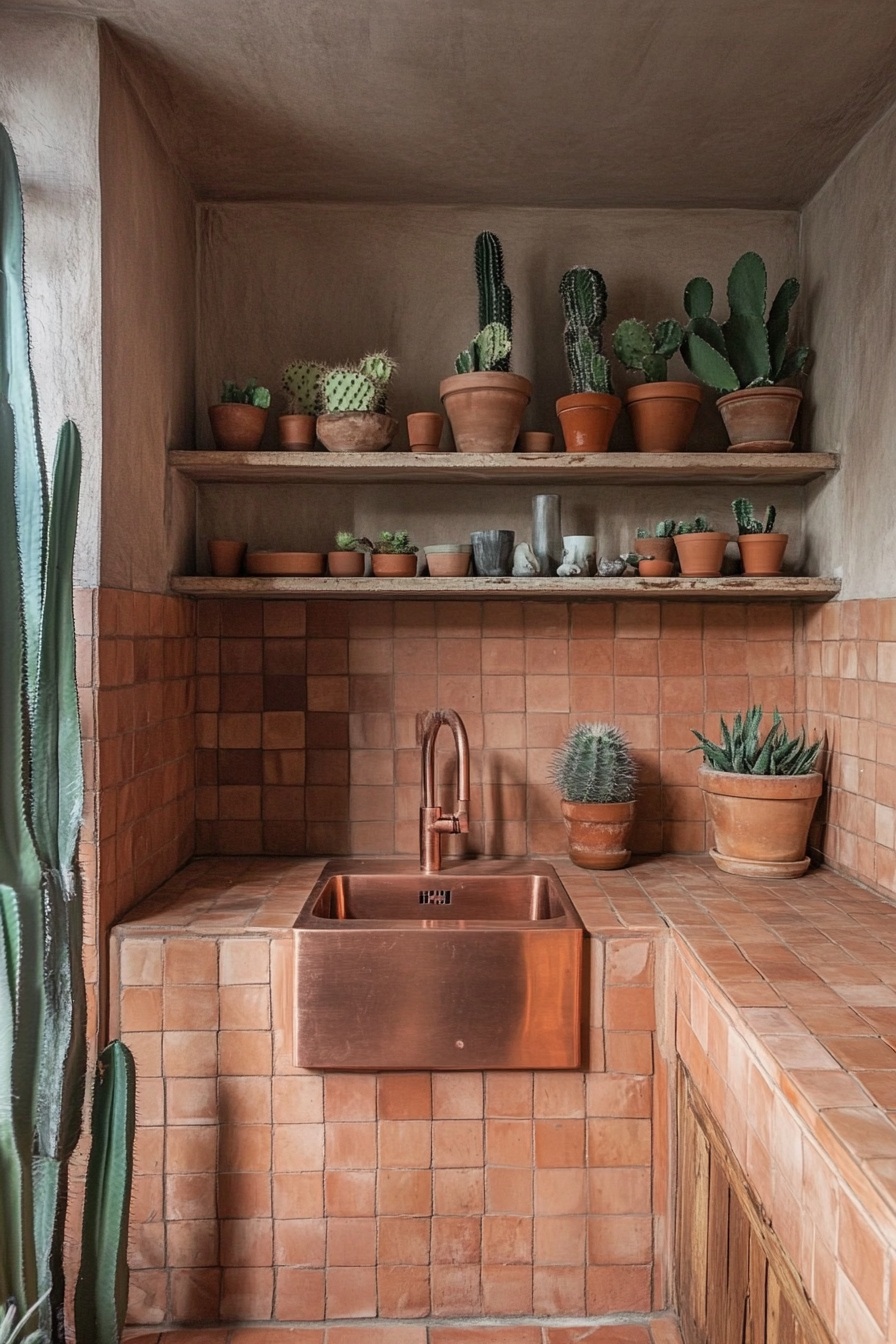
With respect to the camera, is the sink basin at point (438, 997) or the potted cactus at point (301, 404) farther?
the potted cactus at point (301, 404)

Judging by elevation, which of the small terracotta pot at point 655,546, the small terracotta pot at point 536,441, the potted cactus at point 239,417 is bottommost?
the small terracotta pot at point 655,546

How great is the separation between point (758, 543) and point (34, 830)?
1.56 m

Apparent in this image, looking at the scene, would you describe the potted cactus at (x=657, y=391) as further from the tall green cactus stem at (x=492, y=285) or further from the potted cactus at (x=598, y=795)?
the potted cactus at (x=598, y=795)

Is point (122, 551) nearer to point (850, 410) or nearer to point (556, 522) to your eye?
point (556, 522)

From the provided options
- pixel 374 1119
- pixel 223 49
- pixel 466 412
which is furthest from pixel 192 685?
pixel 223 49

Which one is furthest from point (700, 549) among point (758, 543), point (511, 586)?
point (511, 586)

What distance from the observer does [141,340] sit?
184 cm

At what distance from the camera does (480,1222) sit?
169 cm

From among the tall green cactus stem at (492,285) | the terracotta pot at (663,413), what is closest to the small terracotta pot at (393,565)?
the tall green cactus stem at (492,285)

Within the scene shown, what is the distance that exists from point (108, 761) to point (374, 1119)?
80 centimetres

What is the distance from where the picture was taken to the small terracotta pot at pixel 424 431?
2.04m

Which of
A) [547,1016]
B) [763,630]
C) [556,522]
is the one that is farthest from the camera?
[763,630]

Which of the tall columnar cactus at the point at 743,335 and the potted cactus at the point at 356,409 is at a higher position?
the tall columnar cactus at the point at 743,335

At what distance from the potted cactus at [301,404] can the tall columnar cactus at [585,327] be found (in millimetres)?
556
